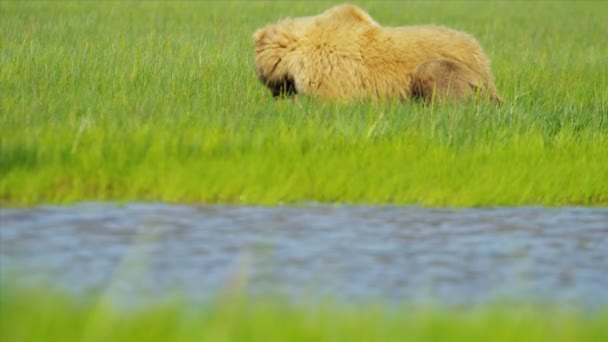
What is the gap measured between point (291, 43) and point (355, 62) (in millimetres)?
469

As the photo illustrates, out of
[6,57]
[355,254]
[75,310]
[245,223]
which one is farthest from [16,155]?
[6,57]

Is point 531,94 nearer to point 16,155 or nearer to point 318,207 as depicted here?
point 318,207

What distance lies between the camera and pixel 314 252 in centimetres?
553

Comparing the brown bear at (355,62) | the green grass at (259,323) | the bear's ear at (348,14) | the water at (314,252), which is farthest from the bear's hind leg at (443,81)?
the green grass at (259,323)

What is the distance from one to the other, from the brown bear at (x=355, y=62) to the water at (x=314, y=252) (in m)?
2.40

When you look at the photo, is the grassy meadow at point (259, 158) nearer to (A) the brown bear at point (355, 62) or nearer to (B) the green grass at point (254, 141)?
(B) the green grass at point (254, 141)

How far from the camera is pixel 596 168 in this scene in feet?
24.3

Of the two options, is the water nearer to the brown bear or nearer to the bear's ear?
the brown bear

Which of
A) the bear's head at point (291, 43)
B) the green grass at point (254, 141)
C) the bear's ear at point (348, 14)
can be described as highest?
the bear's ear at point (348, 14)

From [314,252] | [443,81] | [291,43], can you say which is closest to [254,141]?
[314,252]

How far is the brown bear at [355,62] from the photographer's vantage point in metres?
8.94

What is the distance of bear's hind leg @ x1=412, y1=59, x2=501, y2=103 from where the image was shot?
29.2ft

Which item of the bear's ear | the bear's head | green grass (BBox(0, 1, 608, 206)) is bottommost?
green grass (BBox(0, 1, 608, 206))

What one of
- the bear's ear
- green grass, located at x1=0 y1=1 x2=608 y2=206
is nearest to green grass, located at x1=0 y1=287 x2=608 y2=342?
green grass, located at x1=0 y1=1 x2=608 y2=206
